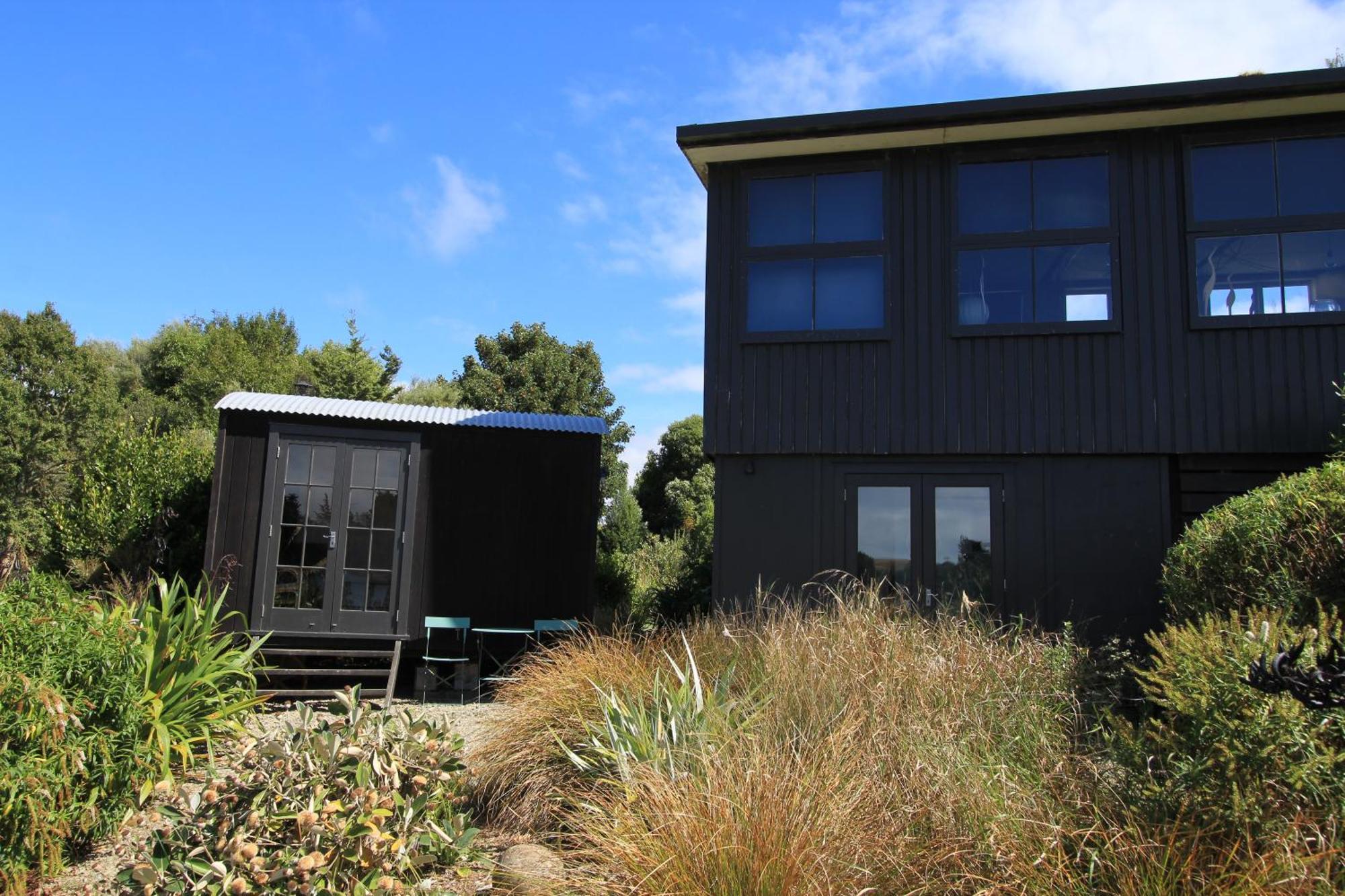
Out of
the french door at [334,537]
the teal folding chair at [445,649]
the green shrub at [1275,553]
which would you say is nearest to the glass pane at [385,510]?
the french door at [334,537]

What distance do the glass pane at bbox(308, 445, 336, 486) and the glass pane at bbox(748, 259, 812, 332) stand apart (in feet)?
14.9

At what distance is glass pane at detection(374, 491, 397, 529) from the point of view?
31.3 feet

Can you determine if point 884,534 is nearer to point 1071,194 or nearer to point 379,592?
point 1071,194

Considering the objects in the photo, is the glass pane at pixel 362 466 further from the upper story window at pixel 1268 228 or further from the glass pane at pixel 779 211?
the upper story window at pixel 1268 228

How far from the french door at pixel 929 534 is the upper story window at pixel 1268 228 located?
2.36 meters

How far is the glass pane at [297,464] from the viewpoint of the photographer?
9.38m

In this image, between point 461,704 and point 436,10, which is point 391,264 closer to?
point 436,10

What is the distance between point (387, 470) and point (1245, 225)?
26.5 feet

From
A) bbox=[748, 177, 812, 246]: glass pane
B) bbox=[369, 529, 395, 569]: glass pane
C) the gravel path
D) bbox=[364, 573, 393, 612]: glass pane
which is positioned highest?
bbox=[748, 177, 812, 246]: glass pane

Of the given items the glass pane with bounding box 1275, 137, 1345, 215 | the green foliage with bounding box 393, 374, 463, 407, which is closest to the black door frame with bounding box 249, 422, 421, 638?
the glass pane with bounding box 1275, 137, 1345, 215

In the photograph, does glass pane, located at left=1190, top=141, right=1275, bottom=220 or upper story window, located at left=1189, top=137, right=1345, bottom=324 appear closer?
A: upper story window, located at left=1189, top=137, right=1345, bottom=324

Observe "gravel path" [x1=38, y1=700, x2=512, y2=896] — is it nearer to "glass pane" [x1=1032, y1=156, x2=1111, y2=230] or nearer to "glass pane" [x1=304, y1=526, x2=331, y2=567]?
"glass pane" [x1=304, y1=526, x2=331, y2=567]

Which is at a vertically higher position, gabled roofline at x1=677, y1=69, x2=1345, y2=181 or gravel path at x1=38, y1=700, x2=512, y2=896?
gabled roofline at x1=677, y1=69, x2=1345, y2=181

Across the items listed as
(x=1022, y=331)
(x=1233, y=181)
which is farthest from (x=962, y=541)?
(x=1233, y=181)
